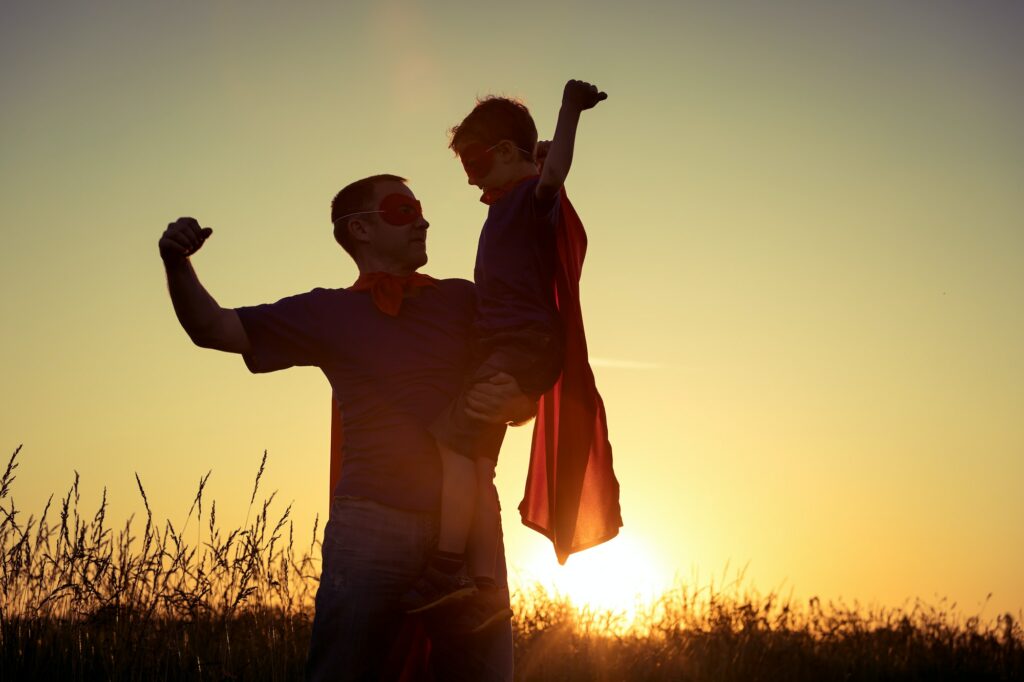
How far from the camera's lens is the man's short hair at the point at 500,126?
4492mm

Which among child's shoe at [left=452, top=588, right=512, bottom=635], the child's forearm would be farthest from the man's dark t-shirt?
the child's forearm

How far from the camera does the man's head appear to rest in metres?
4.16

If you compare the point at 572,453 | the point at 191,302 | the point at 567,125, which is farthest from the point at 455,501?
the point at 567,125

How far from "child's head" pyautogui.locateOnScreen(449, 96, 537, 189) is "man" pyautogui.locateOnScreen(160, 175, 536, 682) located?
482 millimetres

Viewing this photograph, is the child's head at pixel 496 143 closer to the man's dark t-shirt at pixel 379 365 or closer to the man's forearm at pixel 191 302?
the man's dark t-shirt at pixel 379 365

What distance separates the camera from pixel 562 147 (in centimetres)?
381

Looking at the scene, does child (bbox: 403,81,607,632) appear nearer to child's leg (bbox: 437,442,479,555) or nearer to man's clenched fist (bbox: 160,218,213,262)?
child's leg (bbox: 437,442,479,555)

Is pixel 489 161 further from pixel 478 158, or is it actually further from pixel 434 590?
pixel 434 590

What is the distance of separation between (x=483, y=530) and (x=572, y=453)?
23.6 inches

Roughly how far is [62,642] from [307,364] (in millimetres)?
2702

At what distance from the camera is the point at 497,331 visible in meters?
3.94

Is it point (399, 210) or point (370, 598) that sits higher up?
point (399, 210)

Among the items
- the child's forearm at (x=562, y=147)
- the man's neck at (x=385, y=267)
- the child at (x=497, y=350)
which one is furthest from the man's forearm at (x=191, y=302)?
the child's forearm at (x=562, y=147)

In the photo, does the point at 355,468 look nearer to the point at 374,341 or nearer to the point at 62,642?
the point at 374,341
